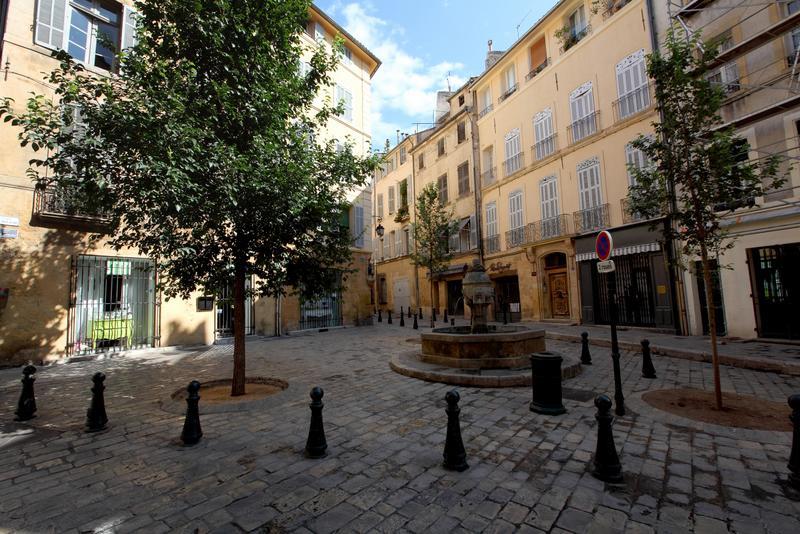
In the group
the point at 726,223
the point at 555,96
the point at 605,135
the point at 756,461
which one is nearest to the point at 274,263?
the point at 756,461

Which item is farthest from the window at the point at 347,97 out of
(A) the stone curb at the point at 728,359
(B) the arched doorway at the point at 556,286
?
(A) the stone curb at the point at 728,359

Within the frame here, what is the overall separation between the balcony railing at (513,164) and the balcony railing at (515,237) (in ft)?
11.0

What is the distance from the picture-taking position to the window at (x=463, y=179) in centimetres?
2366

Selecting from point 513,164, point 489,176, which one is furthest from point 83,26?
point 489,176

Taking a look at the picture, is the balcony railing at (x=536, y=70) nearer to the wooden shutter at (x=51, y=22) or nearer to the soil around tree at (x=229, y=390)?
the wooden shutter at (x=51, y=22)

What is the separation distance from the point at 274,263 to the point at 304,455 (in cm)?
363

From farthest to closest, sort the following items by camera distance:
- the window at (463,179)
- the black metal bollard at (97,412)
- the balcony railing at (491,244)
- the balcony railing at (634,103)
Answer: the window at (463,179) → the balcony railing at (491,244) → the balcony railing at (634,103) → the black metal bollard at (97,412)

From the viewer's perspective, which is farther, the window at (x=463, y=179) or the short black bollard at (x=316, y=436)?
the window at (x=463, y=179)

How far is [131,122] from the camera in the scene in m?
4.77

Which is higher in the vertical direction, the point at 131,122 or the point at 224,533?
the point at 131,122

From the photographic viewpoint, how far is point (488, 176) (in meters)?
22.0

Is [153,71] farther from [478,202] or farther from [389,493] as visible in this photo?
[478,202]

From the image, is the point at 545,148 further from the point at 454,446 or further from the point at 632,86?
the point at 454,446

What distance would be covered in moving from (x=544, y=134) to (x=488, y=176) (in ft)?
14.3
